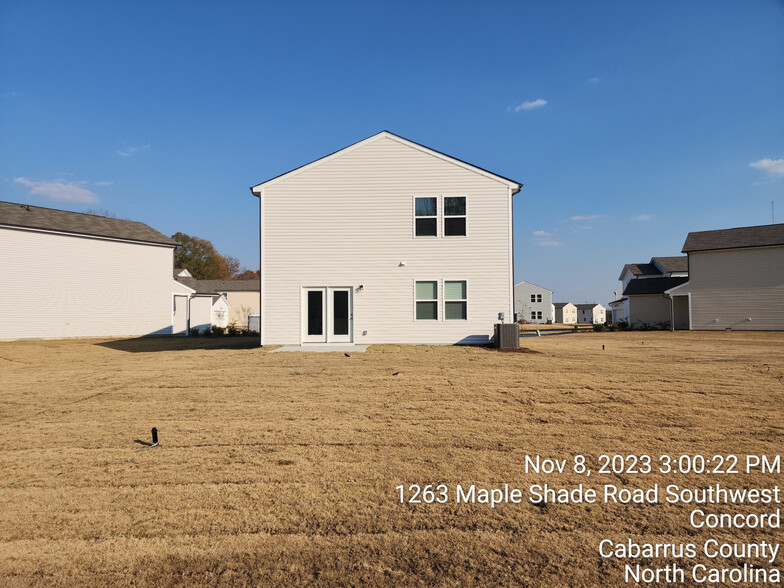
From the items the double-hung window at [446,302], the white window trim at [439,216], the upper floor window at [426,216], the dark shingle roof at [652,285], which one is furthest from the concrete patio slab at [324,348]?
the dark shingle roof at [652,285]

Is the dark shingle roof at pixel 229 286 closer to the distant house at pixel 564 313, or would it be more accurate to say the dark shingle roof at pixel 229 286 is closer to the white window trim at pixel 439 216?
the white window trim at pixel 439 216

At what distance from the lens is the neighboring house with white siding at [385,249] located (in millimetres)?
16562

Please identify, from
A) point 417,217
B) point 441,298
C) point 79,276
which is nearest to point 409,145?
point 417,217

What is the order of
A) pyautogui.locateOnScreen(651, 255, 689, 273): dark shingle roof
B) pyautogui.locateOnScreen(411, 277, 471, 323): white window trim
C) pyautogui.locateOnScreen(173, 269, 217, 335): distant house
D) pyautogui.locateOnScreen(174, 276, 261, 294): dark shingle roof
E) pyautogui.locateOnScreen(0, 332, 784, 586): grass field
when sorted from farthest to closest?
pyautogui.locateOnScreen(174, 276, 261, 294): dark shingle roof → pyautogui.locateOnScreen(651, 255, 689, 273): dark shingle roof → pyautogui.locateOnScreen(173, 269, 217, 335): distant house → pyautogui.locateOnScreen(411, 277, 471, 323): white window trim → pyautogui.locateOnScreen(0, 332, 784, 586): grass field

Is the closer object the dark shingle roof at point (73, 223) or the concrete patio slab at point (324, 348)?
the concrete patio slab at point (324, 348)

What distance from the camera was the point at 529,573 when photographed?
2871 mm

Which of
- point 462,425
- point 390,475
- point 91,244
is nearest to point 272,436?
point 390,475

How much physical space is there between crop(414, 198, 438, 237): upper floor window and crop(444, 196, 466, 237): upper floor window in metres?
0.42

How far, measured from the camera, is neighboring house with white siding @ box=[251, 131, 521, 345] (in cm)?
1656

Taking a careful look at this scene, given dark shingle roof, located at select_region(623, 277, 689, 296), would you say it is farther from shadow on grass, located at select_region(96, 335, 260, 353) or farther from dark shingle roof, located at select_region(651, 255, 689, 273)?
shadow on grass, located at select_region(96, 335, 260, 353)

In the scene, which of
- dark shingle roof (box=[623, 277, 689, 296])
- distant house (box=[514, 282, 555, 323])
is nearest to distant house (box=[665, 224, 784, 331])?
dark shingle roof (box=[623, 277, 689, 296])

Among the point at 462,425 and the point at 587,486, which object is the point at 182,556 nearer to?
the point at 587,486

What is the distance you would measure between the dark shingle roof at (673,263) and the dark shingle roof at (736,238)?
11583 mm

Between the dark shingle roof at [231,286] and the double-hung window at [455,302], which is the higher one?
the dark shingle roof at [231,286]
